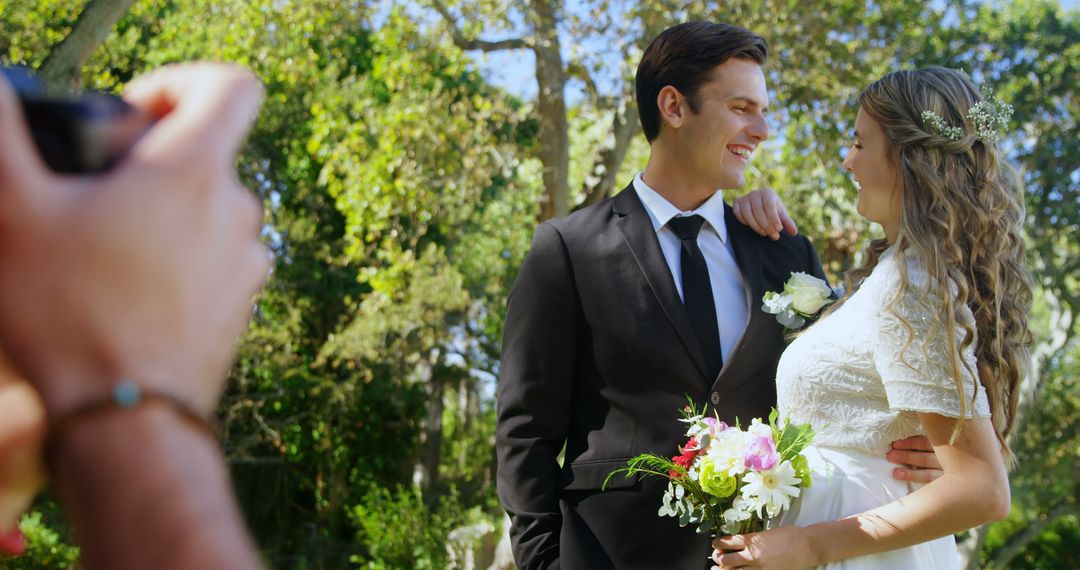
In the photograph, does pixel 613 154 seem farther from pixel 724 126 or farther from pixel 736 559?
pixel 736 559

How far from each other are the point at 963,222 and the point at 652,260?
895mm

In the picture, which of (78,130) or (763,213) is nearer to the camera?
(78,130)

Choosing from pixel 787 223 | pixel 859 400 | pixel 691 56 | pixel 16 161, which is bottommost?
pixel 859 400

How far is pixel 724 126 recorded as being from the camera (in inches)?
137

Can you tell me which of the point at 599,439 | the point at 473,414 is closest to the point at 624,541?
the point at 599,439

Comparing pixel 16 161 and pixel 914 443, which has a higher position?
pixel 16 161

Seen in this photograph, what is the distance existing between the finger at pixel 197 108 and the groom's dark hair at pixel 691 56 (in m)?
2.93

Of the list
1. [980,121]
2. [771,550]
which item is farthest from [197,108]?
[980,121]

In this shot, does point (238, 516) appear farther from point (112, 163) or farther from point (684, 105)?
point (684, 105)

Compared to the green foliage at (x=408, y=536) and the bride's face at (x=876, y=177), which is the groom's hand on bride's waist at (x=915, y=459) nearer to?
the bride's face at (x=876, y=177)

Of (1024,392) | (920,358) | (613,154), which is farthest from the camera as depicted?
(1024,392)

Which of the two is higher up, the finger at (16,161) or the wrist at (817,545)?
the finger at (16,161)

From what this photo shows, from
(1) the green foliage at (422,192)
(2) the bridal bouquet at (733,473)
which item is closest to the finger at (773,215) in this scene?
(2) the bridal bouquet at (733,473)

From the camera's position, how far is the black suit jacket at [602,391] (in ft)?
10.0
